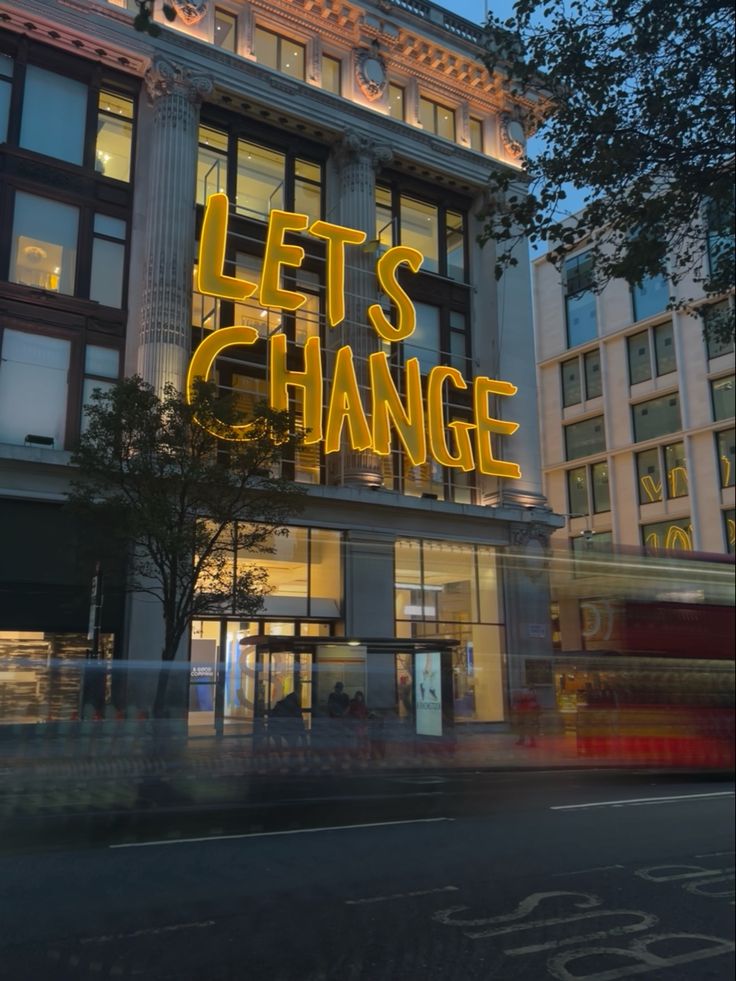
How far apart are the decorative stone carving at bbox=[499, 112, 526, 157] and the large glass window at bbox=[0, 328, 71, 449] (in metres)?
17.7

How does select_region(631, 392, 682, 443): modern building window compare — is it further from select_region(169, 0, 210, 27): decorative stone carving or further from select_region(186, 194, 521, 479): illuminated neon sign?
select_region(169, 0, 210, 27): decorative stone carving

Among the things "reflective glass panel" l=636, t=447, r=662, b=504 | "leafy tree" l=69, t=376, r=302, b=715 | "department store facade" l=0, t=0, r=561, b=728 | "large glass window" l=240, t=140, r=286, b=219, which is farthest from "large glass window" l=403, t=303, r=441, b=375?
"reflective glass panel" l=636, t=447, r=662, b=504

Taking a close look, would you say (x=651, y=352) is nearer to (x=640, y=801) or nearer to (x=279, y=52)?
(x=279, y=52)

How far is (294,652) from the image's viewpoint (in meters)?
16.3

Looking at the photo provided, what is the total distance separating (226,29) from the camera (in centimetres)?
2459

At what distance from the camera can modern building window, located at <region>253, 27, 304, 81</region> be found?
991 inches

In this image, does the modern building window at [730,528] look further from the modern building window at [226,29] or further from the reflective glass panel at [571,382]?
the modern building window at [226,29]

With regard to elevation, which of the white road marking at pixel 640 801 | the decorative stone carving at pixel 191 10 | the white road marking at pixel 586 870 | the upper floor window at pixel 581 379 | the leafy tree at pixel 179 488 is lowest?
the white road marking at pixel 586 870

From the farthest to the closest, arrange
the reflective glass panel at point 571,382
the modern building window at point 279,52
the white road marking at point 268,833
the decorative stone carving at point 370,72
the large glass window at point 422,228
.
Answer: the reflective glass panel at point 571,382 → the large glass window at point 422,228 → the decorative stone carving at point 370,72 → the modern building window at point 279,52 → the white road marking at point 268,833

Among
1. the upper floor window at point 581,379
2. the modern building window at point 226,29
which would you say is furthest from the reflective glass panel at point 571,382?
the modern building window at point 226,29

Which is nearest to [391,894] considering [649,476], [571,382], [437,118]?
[437,118]

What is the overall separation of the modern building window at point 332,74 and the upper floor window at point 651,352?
958 inches

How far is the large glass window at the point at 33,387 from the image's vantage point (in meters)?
20.0

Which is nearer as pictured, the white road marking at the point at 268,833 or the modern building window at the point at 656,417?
the white road marking at the point at 268,833
